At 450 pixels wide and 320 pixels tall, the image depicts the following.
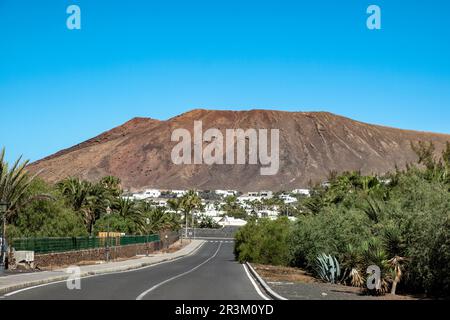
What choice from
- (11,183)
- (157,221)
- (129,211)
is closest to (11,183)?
(11,183)

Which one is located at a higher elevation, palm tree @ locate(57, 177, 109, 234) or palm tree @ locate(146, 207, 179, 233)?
palm tree @ locate(57, 177, 109, 234)

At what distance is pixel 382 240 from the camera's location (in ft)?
89.3

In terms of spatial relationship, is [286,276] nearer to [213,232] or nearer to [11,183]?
[11,183]

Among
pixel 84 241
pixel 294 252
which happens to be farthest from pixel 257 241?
pixel 84 241

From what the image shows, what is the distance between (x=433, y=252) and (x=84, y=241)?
28.5 metres

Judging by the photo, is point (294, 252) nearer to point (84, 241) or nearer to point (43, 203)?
point (84, 241)

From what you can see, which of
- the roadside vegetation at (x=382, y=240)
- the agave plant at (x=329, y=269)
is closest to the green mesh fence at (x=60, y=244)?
the roadside vegetation at (x=382, y=240)

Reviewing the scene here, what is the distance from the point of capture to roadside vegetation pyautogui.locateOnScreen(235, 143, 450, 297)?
81.0 ft

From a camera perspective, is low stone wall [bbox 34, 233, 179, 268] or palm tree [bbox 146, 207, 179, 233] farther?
palm tree [bbox 146, 207, 179, 233]

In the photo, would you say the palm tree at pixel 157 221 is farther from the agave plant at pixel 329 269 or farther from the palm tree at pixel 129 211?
the agave plant at pixel 329 269

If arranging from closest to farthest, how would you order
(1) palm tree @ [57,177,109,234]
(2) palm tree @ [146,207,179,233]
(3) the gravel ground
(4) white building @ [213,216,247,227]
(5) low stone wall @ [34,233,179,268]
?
1. (3) the gravel ground
2. (5) low stone wall @ [34,233,179,268]
3. (1) palm tree @ [57,177,109,234]
4. (2) palm tree @ [146,207,179,233]
5. (4) white building @ [213,216,247,227]

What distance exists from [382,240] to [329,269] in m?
8.15

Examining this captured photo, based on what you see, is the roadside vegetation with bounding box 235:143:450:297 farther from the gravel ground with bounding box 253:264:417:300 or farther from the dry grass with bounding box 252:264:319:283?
the gravel ground with bounding box 253:264:417:300

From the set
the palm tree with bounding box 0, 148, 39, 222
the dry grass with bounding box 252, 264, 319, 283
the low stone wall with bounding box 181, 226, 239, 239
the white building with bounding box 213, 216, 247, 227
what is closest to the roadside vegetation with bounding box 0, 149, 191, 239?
the palm tree with bounding box 0, 148, 39, 222
